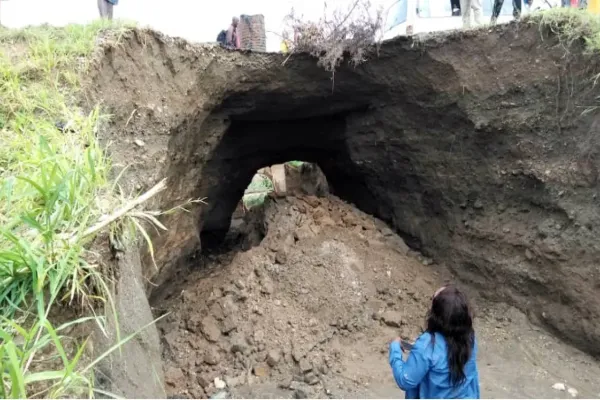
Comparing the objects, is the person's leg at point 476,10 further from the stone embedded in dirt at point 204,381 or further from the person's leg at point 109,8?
the stone embedded in dirt at point 204,381

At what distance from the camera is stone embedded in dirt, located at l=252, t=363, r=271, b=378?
4215mm

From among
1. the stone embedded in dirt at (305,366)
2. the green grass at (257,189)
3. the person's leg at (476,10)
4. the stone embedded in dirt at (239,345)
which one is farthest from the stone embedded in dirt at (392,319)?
the green grass at (257,189)

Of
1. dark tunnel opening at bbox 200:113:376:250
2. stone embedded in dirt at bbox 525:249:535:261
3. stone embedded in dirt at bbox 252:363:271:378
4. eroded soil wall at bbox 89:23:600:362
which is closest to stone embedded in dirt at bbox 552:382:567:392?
eroded soil wall at bbox 89:23:600:362

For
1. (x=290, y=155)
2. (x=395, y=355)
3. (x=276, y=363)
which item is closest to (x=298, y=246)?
(x=276, y=363)

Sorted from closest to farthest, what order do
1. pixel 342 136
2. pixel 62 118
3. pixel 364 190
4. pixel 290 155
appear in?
1. pixel 62 118
2. pixel 342 136
3. pixel 364 190
4. pixel 290 155

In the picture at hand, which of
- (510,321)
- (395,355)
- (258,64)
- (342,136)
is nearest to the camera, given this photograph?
(395,355)

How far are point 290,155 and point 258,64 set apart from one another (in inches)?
105

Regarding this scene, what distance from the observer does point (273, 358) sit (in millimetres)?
4273

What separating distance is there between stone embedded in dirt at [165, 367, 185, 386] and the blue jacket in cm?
250

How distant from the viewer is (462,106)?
4613 mm

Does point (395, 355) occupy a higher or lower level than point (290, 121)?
lower

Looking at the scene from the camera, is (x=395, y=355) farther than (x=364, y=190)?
No

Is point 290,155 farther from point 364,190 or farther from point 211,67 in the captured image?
point 211,67

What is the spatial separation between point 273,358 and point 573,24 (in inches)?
145
